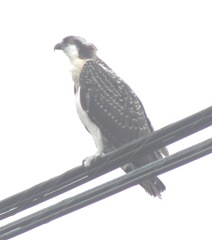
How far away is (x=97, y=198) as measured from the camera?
7.59 metres

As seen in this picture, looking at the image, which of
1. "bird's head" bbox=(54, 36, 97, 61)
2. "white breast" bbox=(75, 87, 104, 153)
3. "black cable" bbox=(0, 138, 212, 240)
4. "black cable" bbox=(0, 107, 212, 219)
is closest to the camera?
"black cable" bbox=(0, 138, 212, 240)

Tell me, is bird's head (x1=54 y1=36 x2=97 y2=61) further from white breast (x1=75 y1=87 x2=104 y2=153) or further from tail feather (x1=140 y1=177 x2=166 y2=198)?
tail feather (x1=140 y1=177 x2=166 y2=198)

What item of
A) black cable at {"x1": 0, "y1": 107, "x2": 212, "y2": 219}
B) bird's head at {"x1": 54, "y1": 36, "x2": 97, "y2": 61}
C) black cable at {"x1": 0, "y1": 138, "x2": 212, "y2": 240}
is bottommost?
black cable at {"x1": 0, "y1": 138, "x2": 212, "y2": 240}

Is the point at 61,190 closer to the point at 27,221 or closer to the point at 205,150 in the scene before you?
the point at 27,221

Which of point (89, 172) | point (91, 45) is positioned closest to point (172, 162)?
point (89, 172)

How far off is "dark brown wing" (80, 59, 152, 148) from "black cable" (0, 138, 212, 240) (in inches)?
144

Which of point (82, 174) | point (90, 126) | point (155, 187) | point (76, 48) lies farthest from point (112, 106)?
point (82, 174)

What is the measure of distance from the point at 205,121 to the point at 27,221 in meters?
1.86

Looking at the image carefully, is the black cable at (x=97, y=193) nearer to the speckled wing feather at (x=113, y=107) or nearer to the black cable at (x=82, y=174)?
the black cable at (x=82, y=174)

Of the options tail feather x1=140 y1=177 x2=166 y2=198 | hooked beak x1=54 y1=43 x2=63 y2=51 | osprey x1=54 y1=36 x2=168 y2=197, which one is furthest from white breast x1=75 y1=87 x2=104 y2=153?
hooked beak x1=54 y1=43 x2=63 y2=51

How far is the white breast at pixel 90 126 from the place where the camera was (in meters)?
11.4

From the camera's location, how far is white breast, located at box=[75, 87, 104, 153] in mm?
11375

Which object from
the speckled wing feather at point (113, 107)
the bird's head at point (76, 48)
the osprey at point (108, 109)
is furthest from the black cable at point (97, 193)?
A: the bird's head at point (76, 48)

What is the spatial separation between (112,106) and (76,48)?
1877 mm
